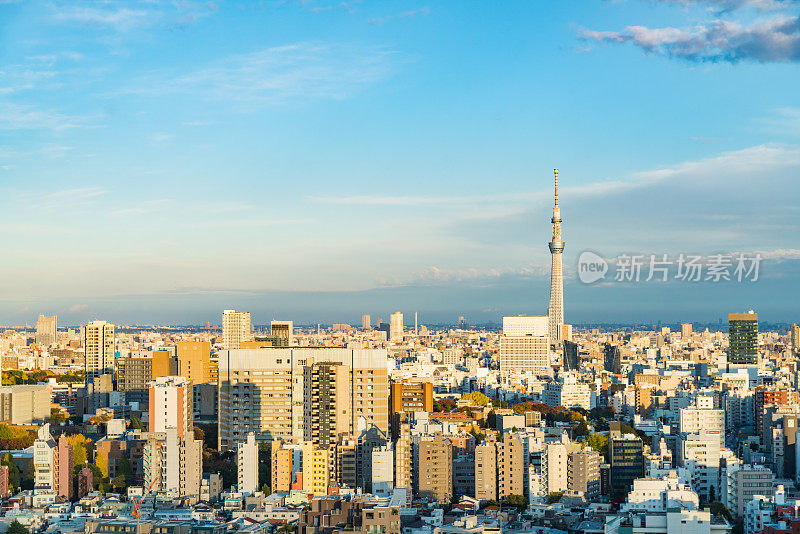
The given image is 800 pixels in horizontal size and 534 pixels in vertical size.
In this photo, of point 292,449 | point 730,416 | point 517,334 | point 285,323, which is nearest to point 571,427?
point 730,416

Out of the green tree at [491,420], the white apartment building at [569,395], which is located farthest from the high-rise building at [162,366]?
the white apartment building at [569,395]

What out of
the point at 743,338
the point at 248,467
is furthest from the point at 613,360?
the point at 248,467

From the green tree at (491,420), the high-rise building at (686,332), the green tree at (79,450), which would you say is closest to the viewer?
the green tree at (79,450)

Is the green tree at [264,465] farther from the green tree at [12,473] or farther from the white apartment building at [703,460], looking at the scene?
the white apartment building at [703,460]

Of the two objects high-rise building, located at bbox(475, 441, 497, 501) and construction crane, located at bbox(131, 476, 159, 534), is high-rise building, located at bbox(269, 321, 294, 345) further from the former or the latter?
high-rise building, located at bbox(475, 441, 497, 501)

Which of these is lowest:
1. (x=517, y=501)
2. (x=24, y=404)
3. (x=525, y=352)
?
(x=517, y=501)

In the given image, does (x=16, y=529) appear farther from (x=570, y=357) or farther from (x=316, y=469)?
(x=570, y=357)

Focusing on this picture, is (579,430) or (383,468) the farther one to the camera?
(579,430)
